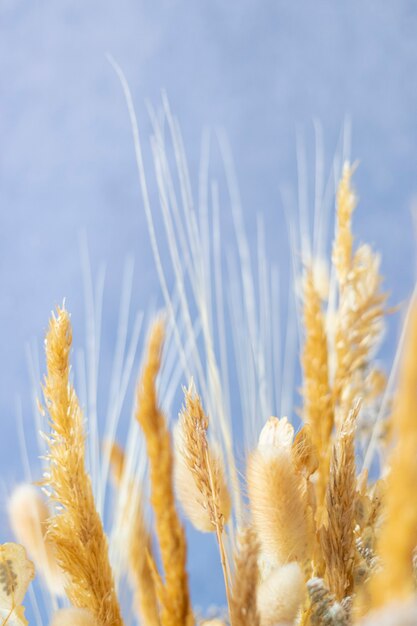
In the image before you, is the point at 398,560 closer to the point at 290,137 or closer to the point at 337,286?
the point at 337,286

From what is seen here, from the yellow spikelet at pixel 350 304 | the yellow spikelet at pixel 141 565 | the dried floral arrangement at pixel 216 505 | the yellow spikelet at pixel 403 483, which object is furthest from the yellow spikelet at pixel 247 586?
the yellow spikelet at pixel 350 304

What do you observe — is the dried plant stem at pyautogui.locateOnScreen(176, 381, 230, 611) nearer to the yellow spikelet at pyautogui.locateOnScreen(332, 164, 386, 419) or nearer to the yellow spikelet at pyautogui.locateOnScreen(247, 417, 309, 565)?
the yellow spikelet at pyautogui.locateOnScreen(247, 417, 309, 565)

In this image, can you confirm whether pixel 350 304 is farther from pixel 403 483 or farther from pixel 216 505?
pixel 403 483

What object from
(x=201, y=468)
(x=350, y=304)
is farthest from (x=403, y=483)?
(x=350, y=304)

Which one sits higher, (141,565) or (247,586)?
(141,565)

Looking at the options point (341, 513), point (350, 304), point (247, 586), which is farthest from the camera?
point (350, 304)

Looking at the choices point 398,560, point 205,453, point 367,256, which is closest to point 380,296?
point 367,256
